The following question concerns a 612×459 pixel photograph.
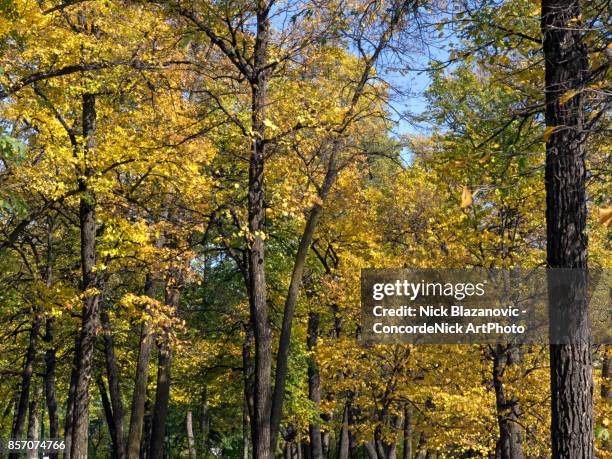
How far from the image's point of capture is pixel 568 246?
625 cm

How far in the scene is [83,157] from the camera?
44.8 feet

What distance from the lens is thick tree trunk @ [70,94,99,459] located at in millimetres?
14148

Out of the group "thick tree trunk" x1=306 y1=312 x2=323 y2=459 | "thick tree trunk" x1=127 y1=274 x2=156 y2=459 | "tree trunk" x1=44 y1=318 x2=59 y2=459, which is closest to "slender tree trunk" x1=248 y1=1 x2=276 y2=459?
"thick tree trunk" x1=127 y1=274 x2=156 y2=459

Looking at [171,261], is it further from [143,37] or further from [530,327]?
[530,327]

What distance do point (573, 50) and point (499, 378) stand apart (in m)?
9.39

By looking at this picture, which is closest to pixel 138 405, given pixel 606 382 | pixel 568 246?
pixel 606 382

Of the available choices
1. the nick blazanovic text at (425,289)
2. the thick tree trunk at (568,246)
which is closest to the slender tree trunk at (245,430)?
the nick blazanovic text at (425,289)

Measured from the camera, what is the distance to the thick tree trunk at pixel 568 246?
19.8ft

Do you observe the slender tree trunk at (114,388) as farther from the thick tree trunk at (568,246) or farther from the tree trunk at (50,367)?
the thick tree trunk at (568,246)

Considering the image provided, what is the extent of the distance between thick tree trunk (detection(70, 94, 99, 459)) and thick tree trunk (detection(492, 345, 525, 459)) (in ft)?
28.2

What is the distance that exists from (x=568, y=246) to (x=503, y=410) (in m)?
8.79

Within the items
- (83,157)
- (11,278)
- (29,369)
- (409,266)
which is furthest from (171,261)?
(29,369)

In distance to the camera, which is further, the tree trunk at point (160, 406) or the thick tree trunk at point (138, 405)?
the tree trunk at point (160, 406)

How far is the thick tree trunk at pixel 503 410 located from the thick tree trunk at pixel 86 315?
8.59 meters
